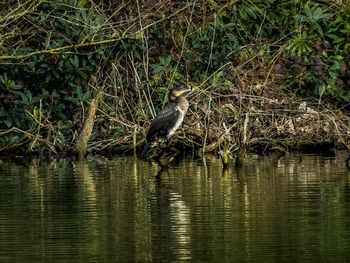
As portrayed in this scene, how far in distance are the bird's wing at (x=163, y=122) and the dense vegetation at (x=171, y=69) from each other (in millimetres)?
614

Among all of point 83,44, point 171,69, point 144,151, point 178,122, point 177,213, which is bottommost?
point 177,213

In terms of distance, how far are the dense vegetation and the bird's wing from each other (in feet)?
2.01

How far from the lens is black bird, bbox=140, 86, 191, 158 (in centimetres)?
2170

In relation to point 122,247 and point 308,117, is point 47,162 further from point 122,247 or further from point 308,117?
point 122,247

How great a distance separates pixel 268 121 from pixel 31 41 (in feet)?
14.3

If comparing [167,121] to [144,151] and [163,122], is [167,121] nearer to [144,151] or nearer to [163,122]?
[163,122]

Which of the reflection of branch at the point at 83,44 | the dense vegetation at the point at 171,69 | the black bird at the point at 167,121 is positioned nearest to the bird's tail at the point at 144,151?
the black bird at the point at 167,121

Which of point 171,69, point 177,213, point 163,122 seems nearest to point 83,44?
point 163,122

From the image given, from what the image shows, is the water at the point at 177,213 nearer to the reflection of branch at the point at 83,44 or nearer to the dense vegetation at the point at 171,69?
the reflection of branch at the point at 83,44

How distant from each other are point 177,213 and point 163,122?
7.06 m

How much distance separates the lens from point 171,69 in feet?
81.3

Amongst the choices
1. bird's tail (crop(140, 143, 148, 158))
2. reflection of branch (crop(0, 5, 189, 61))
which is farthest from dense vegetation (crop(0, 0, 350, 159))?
bird's tail (crop(140, 143, 148, 158))

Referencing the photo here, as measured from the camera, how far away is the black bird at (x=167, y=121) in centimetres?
2170

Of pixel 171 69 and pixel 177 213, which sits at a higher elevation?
pixel 171 69
